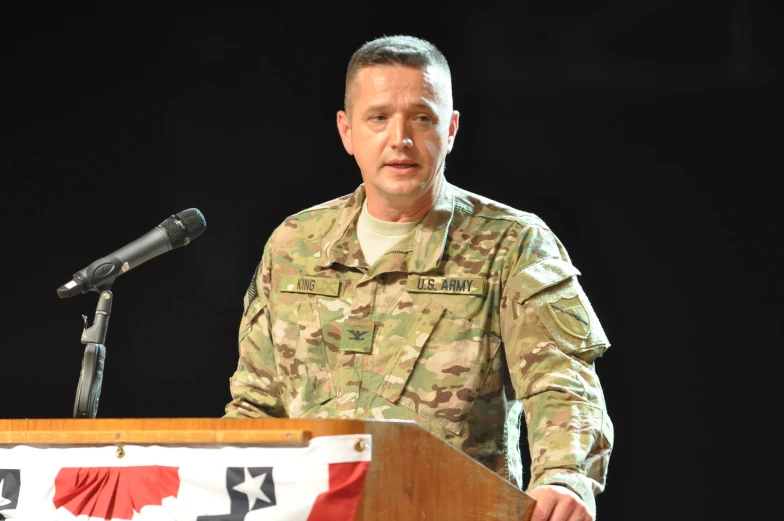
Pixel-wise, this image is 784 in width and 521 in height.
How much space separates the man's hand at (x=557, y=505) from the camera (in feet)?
5.55

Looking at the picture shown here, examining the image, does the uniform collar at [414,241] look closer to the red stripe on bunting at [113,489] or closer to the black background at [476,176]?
the black background at [476,176]

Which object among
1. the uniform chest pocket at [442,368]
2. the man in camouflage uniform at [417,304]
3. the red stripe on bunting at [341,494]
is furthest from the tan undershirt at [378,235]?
the red stripe on bunting at [341,494]

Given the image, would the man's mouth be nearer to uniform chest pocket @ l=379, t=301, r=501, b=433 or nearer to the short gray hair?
the short gray hair

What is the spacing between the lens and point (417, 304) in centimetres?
239

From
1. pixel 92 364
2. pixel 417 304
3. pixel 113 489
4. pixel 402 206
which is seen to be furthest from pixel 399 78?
pixel 113 489

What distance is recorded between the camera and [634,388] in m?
3.16

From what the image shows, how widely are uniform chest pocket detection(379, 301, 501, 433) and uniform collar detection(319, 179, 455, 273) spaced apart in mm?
145

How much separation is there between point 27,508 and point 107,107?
2260 mm

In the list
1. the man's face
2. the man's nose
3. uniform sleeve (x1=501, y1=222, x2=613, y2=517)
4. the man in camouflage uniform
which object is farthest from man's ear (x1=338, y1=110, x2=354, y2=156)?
uniform sleeve (x1=501, y1=222, x2=613, y2=517)

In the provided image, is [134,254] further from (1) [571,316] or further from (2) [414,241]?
(1) [571,316]

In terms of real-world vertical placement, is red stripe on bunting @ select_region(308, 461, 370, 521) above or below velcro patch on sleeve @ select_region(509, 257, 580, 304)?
below

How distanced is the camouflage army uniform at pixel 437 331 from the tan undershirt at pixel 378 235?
3 cm

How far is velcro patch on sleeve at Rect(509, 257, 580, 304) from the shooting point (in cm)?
227

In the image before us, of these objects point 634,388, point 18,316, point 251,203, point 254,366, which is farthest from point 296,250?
point 18,316
